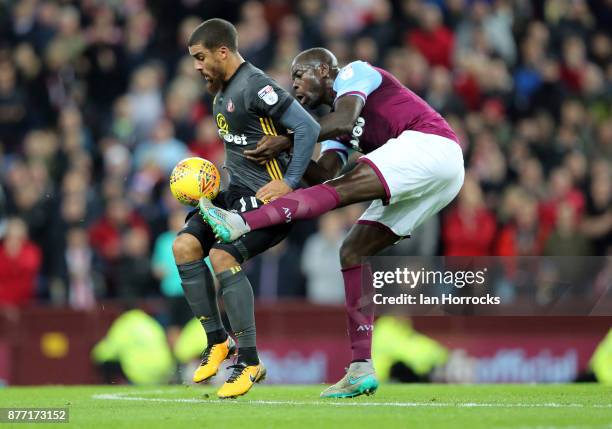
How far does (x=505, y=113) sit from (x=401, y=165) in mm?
8186

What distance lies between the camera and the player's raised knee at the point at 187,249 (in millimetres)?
8125

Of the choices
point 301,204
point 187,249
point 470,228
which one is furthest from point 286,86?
point 301,204

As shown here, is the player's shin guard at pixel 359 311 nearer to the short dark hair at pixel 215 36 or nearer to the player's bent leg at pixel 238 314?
the player's bent leg at pixel 238 314

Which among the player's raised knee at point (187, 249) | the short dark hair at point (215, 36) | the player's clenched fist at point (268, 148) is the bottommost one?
the player's raised knee at point (187, 249)

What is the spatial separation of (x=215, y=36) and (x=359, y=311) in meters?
2.07

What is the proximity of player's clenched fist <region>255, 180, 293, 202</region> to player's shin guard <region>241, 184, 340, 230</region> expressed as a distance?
0.22ft

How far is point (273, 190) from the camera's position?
8031 millimetres

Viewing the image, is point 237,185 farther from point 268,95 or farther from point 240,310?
point 240,310

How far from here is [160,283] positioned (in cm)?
1326

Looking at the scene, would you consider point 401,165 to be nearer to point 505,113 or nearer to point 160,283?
point 160,283

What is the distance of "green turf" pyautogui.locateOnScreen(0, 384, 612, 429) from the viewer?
6.71 meters

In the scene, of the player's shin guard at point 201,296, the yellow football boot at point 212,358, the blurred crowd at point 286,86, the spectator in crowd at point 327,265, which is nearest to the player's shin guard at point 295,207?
the player's shin guard at point 201,296

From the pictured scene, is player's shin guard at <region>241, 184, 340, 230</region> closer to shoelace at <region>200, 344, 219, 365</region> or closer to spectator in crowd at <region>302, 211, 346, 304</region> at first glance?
shoelace at <region>200, 344, 219, 365</region>

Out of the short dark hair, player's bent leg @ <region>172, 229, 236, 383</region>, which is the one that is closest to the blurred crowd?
player's bent leg @ <region>172, 229, 236, 383</region>
